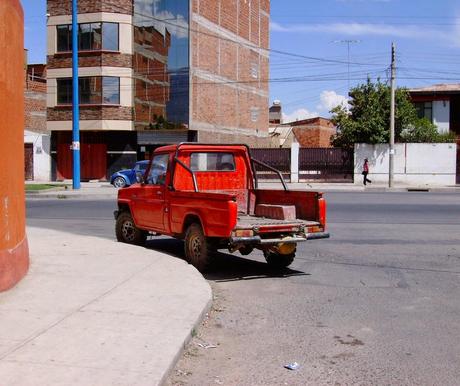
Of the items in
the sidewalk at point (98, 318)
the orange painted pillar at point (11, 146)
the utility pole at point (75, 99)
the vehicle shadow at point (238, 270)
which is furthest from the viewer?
the utility pole at point (75, 99)

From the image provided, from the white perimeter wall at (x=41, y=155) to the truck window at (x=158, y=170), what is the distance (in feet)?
107

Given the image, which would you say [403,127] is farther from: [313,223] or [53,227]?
[313,223]

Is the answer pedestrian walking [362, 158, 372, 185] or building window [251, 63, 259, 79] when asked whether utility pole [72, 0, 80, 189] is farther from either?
building window [251, 63, 259, 79]

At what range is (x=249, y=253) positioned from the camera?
11.4 m

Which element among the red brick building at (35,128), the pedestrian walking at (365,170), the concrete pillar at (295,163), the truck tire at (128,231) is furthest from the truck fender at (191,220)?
the concrete pillar at (295,163)

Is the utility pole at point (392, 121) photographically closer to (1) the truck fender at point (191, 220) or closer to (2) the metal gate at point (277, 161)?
(2) the metal gate at point (277, 161)

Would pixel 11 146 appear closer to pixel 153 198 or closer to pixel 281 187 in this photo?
pixel 153 198

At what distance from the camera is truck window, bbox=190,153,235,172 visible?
10955 millimetres

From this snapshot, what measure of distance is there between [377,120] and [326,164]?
14.1 ft

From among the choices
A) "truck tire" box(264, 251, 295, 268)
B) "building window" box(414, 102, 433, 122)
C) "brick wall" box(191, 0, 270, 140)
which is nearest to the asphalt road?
"truck tire" box(264, 251, 295, 268)

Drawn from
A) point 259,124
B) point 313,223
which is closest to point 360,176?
point 259,124

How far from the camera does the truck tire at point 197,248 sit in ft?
30.9

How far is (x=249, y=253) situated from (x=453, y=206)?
497 inches

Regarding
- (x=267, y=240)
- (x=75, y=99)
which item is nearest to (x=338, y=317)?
(x=267, y=240)
